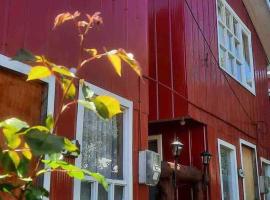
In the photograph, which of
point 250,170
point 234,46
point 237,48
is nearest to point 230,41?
point 234,46

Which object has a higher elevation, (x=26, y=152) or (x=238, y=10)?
(x=238, y=10)

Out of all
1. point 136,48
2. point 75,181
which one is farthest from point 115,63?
point 136,48

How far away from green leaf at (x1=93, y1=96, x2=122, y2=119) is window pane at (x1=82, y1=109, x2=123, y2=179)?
2406mm

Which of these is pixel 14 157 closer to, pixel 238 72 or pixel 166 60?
pixel 166 60

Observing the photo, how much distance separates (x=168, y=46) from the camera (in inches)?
268

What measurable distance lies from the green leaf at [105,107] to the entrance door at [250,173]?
274 inches

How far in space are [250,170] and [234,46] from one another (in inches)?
96.3

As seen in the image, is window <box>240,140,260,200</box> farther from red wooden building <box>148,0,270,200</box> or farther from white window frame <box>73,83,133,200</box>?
white window frame <box>73,83,133,200</box>

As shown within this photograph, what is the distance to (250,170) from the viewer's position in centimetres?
866

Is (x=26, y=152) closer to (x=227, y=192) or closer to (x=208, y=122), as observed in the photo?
(x=208, y=122)

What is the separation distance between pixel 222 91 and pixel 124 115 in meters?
3.55

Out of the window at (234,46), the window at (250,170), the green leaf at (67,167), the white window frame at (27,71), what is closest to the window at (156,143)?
the window at (234,46)

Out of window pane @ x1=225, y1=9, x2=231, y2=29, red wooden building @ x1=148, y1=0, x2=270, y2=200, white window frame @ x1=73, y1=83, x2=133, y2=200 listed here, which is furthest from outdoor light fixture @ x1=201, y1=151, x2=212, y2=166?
window pane @ x1=225, y1=9, x2=231, y2=29

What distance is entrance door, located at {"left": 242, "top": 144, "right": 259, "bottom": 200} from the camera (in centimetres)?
828
